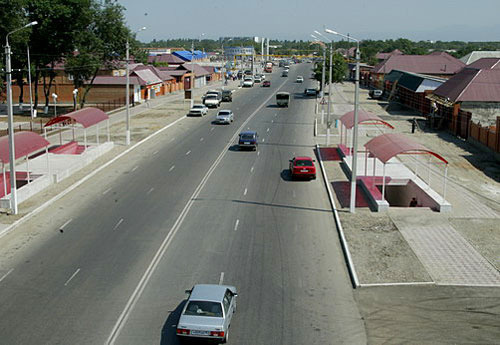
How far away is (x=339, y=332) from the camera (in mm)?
15891

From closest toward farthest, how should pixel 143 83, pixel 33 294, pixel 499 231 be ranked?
pixel 33 294
pixel 499 231
pixel 143 83

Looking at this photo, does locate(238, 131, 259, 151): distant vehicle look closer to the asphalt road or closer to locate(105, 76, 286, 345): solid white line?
the asphalt road

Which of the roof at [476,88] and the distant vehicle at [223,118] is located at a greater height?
the roof at [476,88]

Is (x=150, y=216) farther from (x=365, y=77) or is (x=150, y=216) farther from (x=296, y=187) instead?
(x=365, y=77)

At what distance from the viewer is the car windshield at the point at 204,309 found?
14922mm

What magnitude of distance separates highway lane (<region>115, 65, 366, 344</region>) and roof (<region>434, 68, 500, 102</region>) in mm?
25830

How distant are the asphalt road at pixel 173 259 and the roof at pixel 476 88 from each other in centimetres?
2496

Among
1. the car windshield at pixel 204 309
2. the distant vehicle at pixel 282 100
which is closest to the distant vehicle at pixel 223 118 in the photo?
the distant vehicle at pixel 282 100

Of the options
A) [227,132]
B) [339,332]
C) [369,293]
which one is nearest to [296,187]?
[369,293]

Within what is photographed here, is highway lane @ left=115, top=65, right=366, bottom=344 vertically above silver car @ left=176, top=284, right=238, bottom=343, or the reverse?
silver car @ left=176, top=284, right=238, bottom=343

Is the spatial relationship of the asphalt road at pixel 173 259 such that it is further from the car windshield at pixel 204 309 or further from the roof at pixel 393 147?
the roof at pixel 393 147

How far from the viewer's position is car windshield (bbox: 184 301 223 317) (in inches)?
587

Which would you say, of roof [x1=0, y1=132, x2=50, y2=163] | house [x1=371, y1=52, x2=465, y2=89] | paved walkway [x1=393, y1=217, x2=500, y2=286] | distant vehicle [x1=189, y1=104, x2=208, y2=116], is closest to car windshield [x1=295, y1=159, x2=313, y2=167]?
paved walkway [x1=393, y1=217, x2=500, y2=286]

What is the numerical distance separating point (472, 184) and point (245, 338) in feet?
77.4
